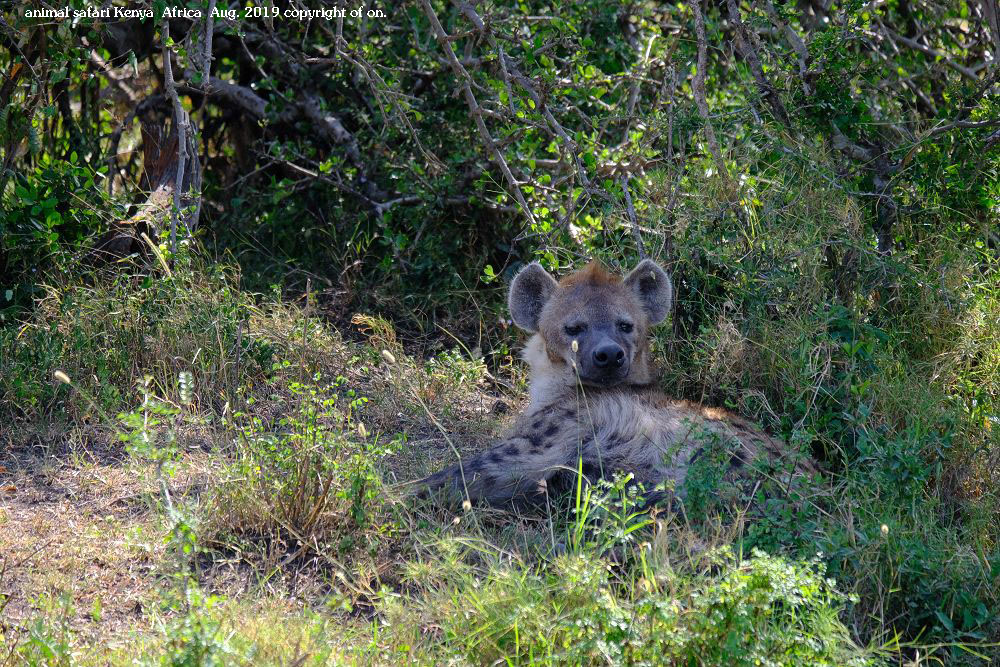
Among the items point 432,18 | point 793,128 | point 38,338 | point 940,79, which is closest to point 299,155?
point 432,18

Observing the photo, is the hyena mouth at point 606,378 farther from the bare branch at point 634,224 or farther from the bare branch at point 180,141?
the bare branch at point 180,141

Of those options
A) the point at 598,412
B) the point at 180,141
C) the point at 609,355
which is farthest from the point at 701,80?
the point at 180,141

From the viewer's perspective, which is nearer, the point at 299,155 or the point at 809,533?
the point at 809,533

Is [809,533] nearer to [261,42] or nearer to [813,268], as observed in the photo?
[813,268]

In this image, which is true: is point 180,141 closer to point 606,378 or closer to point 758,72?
point 606,378

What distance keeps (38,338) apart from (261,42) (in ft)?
7.39

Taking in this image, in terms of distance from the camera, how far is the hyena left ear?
4227mm

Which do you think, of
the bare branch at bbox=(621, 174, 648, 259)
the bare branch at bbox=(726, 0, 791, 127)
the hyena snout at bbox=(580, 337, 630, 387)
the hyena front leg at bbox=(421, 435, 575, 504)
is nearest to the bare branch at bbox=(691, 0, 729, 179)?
the bare branch at bbox=(726, 0, 791, 127)

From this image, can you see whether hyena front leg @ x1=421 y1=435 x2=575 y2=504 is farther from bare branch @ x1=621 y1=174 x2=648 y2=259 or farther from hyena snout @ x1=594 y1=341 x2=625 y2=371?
bare branch @ x1=621 y1=174 x2=648 y2=259

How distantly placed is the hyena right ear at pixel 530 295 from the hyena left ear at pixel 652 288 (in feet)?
1.11

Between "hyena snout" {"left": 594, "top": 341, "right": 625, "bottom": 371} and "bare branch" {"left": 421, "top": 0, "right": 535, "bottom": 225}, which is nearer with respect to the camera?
"hyena snout" {"left": 594, "top": 341, "right": 625, "bottom": 371}

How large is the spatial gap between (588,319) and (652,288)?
34 centimetres

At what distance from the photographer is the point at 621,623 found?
2.38 meters

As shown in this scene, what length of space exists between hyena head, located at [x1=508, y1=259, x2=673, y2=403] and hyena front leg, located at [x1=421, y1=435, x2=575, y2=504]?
1.53 feet
